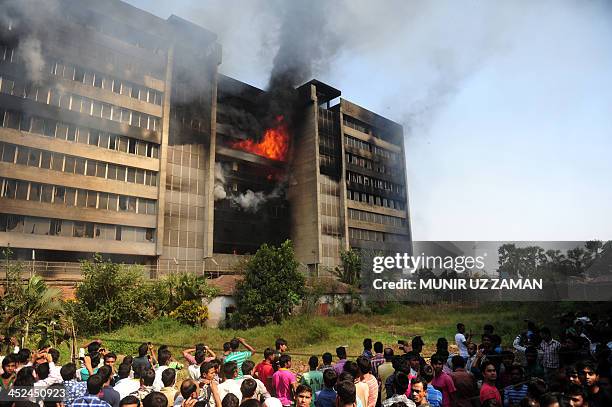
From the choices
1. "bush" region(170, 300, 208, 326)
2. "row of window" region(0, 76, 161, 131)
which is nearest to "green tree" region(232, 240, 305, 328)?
"bush" region(170, 300, 208, 326)

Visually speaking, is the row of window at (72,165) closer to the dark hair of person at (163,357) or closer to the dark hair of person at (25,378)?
the dark hair of person at (25,378)

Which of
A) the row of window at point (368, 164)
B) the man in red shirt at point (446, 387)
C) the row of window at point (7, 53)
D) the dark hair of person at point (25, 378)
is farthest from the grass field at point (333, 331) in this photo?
the row of window at point (368, 164)

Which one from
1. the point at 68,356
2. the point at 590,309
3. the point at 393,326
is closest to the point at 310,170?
the point at 393,326

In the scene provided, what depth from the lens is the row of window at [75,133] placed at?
3209cm

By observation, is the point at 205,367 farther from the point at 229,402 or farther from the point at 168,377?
the point at 229,402

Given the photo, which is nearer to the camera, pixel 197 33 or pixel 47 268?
pixel 47 268

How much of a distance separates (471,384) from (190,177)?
37.3m

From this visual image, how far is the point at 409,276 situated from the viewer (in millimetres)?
42344

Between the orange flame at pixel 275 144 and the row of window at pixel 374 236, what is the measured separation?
1287cm

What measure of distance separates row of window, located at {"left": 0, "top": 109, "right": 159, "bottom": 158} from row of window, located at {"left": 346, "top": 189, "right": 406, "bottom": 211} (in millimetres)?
25459

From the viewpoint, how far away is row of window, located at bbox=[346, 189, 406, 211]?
5491cm

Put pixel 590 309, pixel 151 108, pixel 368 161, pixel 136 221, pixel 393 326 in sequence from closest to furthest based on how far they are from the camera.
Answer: pixel 590 309, pixel 393 326, pixel 136 221, pixel 151 108, pixel 368 161

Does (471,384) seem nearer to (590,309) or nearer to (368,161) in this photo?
(590,309)

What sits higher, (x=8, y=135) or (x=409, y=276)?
(x=8, y=135)
